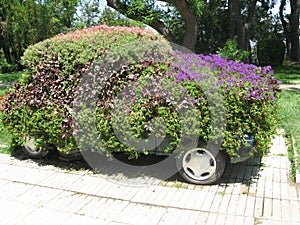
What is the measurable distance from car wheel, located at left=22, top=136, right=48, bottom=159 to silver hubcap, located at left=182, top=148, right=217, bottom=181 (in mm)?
2175

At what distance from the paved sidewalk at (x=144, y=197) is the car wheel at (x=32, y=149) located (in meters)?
0.30

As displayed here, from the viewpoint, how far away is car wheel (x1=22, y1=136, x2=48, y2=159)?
5172mm

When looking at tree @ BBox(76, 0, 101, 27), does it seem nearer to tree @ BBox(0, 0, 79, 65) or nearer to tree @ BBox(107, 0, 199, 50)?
tree @ BBox(0, 0, 79, 65)

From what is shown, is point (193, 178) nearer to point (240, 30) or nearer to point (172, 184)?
point (172, 184)

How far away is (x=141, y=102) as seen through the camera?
415 centimetres

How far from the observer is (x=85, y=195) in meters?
4.10

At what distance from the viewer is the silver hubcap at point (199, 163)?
4180 mm

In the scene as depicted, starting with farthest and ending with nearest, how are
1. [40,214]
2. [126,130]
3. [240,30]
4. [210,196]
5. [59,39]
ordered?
[240,30], [59,39], [126,130], [210,196], [40,214]

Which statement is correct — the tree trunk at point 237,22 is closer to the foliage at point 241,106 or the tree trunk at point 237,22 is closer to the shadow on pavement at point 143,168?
the shadow on pavement at point 143,168

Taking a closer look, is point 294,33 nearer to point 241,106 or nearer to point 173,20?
point 173,20

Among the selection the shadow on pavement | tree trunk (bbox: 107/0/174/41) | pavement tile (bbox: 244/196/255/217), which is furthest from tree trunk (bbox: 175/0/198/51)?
pavement tile (bbox: 244/196/255/217)

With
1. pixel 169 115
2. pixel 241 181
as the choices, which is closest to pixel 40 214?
pixel 169 115

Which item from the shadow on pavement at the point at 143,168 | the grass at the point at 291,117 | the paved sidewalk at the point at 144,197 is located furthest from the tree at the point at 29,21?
the paved sidewalk at the point at 144,197

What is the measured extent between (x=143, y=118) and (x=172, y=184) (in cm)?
94
